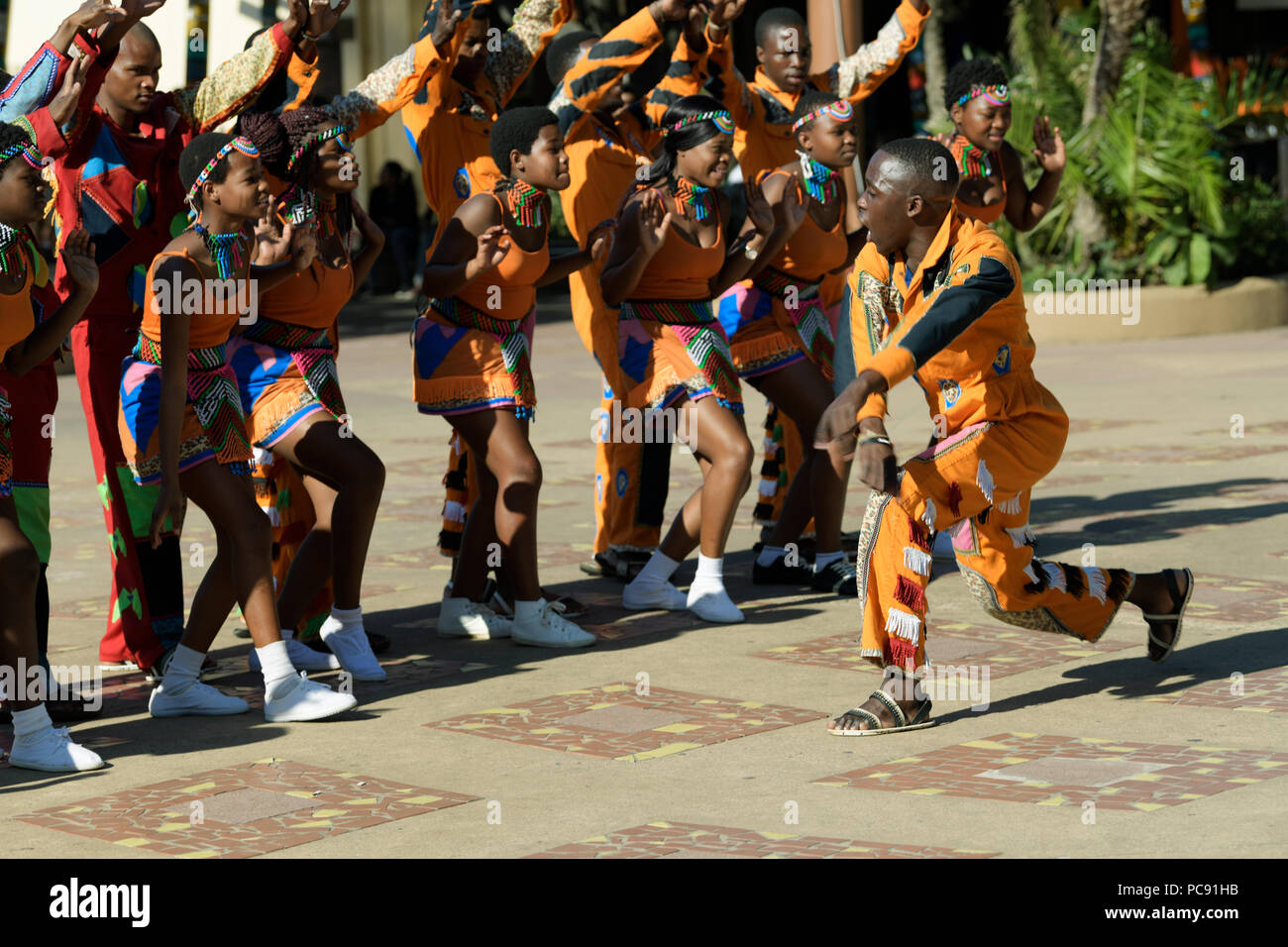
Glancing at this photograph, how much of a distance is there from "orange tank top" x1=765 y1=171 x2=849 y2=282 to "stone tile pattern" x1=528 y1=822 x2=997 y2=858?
380 cm

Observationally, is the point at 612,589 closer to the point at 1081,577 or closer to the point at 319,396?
the point at 319,396

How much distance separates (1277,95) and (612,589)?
1404cm

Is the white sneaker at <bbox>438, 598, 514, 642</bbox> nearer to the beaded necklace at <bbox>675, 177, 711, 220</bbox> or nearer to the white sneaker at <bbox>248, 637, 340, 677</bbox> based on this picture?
the white sneaker at <bbox>248, 637, 340, 677</bbox>

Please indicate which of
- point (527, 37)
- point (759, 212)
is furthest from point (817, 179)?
point (527, 37)

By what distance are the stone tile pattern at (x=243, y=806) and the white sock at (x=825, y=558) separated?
3.09 m

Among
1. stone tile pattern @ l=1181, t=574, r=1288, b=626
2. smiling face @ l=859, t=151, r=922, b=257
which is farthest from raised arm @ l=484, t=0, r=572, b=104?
stone tile pattern @ l=1181, t=574, r=1288, b=626

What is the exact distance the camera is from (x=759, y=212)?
7.91 meters

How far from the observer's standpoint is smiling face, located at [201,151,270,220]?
611 cm

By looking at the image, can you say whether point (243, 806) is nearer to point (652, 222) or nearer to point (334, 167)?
point (334, 167)

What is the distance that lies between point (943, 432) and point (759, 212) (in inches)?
88.0

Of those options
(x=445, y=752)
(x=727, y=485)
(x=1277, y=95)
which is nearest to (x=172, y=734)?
(x=445, y=752)

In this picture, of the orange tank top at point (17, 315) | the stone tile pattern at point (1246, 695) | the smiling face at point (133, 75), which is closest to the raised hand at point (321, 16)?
the smiling face at point (133, 75)

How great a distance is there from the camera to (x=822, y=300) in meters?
8.50

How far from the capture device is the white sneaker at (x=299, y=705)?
608 cm
